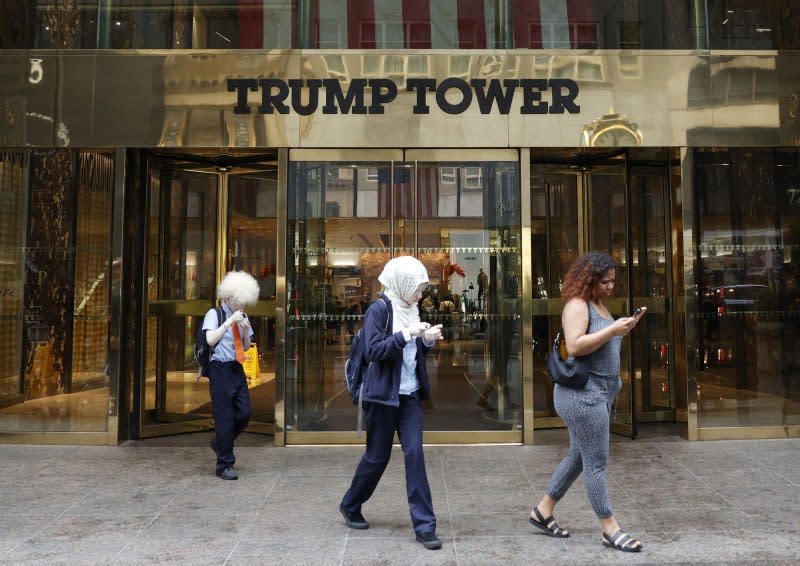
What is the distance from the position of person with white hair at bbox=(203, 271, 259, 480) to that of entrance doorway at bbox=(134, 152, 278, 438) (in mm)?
1813

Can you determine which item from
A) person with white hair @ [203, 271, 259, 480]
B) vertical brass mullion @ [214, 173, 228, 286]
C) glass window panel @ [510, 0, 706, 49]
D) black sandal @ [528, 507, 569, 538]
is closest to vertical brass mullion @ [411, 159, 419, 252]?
glass window panel @ [510, 0, 706, 49]

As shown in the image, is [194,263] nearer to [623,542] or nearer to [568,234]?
[568,234]

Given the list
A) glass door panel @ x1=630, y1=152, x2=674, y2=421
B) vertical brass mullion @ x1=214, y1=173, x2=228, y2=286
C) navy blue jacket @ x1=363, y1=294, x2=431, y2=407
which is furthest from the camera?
vertical brass mullion @ x1=214, y1=173, x2=228, y2=286

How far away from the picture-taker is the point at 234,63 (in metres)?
7.27

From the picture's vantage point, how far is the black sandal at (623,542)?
4184mm

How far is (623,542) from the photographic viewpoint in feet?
13.8

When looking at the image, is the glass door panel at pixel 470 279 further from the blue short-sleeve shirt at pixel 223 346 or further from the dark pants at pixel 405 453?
the dark pants at pixel 405 453

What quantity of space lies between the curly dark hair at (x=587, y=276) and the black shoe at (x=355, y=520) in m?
2.06

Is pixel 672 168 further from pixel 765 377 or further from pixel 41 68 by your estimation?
pixel 41 68

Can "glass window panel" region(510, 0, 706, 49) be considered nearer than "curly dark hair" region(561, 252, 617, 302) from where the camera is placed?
No

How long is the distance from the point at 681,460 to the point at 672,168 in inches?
127

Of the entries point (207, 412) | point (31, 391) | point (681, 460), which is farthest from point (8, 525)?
point (681, 460)

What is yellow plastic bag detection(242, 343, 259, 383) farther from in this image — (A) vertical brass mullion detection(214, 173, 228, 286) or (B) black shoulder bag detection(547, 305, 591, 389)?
(B) black shoulder bag detection(547, 305, 591, 389)

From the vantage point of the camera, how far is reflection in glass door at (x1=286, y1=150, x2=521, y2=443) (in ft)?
24.3
